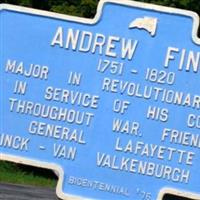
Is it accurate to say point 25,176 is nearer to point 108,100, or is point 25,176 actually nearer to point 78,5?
point 78,5

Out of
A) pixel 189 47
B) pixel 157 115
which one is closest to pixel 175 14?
pixel 189 47

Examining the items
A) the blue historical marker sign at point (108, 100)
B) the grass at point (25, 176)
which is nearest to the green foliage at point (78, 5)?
→ the grass at point (25, 176)

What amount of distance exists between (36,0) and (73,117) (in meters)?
12.8

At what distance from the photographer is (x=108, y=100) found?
6816 millimetres

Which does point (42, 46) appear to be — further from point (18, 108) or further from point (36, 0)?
point (36, 0)

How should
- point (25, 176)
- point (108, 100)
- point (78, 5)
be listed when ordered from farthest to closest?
point (78, 5) < point (25, 176) < point (108, 100)

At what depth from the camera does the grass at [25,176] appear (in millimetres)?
14647

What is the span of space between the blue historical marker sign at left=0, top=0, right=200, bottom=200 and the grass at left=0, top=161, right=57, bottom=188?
288 inches

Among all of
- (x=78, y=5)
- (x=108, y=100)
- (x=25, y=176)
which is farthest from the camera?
(x=78, y=5)

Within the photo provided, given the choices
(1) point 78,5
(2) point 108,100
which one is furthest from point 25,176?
(2) point 108,100

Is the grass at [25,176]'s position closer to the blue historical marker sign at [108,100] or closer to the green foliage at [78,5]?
the green foliage at [78,5]

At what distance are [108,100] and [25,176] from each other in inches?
353

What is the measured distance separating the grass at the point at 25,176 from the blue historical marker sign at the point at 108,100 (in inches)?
288

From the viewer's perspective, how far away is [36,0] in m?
19.4
